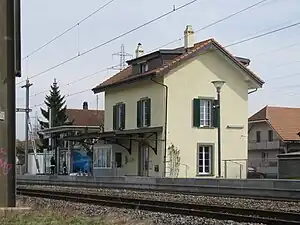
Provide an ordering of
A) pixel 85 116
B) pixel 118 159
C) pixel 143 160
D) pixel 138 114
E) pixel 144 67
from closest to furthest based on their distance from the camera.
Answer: pixel 143 160 → pixel 138 114 → pixel 118 159 → pixel 144 67 → pixel 85 116

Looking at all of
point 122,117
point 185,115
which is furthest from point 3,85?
point 122,117

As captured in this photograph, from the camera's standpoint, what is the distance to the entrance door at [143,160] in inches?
1741

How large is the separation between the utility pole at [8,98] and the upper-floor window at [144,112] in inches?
1237

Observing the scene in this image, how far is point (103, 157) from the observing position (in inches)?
1912

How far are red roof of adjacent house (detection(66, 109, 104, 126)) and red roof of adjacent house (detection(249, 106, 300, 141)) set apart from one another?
20.0 metres

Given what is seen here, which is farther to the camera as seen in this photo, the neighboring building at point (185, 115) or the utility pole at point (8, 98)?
the neighboring building at point (185, 115)

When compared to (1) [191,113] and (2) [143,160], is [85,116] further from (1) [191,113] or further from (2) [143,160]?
(1) [191,113]

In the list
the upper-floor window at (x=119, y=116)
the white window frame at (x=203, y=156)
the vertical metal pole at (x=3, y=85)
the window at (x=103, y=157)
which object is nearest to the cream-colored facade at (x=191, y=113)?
the white window frame at (x=203, y=156)

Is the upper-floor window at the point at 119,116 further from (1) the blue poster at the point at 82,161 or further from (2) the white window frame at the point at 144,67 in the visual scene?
(1) the blue poster at the point at 82,161

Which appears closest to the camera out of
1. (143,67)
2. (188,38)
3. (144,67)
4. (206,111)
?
(206,111)

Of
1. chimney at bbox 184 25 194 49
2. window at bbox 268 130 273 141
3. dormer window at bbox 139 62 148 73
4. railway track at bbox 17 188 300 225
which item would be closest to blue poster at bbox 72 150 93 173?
dormer window at bbox 139 62 148 73

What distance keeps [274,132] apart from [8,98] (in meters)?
56.3

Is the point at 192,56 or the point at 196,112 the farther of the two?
the point at 192,56

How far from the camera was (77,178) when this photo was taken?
143ft
